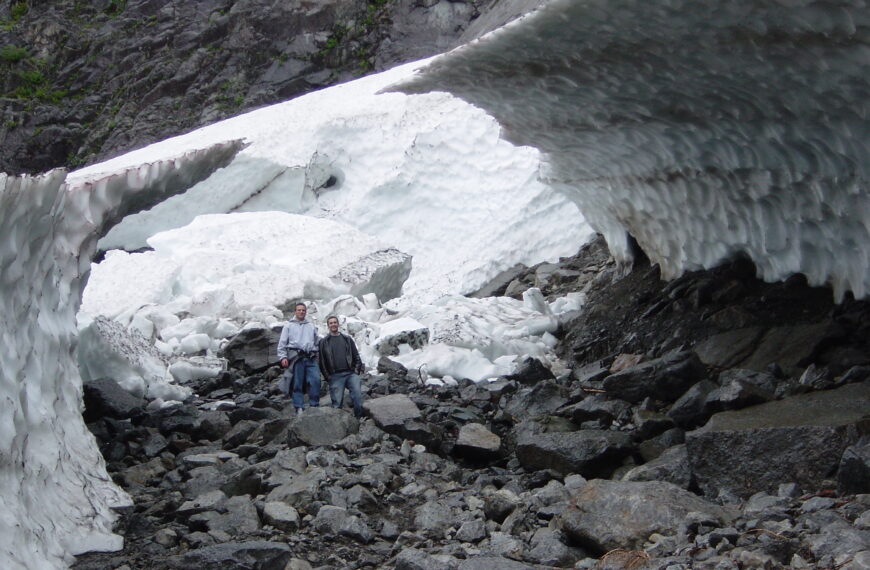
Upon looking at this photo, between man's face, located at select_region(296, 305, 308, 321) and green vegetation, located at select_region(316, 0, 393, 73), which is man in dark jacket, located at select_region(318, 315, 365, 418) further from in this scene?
green vegetation, located at select_region(316, 0, 393, 73)

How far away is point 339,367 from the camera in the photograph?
6.48 meters

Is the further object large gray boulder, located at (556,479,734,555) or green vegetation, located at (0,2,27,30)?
A: green vegetation, located at (0,2,27,30)

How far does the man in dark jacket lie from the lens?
6.45 m

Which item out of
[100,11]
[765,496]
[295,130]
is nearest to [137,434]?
[765,496]

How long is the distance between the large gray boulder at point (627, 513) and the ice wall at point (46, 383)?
1.83 meters

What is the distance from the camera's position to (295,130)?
16.0 metres

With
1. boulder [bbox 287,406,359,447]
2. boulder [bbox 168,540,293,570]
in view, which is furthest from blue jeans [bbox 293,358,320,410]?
boulder [bbox 168,540,293,570]

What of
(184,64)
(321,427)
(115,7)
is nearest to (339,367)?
(321,427)

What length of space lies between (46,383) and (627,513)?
8.37 feet

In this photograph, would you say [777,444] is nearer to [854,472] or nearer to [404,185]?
[854,472]

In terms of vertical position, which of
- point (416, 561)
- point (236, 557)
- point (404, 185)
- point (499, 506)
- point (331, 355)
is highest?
point (236, 557)

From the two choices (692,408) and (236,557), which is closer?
(236,557)

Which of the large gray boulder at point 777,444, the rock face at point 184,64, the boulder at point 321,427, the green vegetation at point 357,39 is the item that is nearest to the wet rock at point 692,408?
the large gray boulder at point 777,444

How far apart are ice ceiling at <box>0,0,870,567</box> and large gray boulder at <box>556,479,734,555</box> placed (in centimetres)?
185
